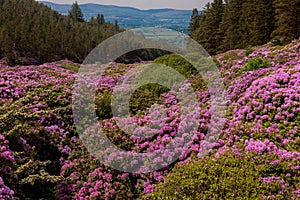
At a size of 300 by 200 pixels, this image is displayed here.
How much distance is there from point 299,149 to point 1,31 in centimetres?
6769

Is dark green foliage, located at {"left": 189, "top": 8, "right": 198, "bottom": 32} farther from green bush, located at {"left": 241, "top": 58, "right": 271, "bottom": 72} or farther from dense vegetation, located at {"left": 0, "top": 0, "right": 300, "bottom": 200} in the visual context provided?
green bush, located at {"left": 241, "top": 58, "right": 271, "bottom": 72}

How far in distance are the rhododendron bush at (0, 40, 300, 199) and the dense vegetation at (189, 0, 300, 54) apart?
829 inches

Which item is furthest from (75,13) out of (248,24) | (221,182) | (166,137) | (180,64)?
(221,182)

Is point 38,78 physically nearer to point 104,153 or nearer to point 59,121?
point 59,121

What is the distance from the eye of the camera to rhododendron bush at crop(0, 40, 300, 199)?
816 cm

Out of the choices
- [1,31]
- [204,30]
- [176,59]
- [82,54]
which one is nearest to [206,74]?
[176,59]

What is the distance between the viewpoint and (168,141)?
1148 cm

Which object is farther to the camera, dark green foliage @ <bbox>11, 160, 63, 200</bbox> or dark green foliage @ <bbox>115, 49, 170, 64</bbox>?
dark green foliage @ <bbox>115, 49, 170, 64</bbox>

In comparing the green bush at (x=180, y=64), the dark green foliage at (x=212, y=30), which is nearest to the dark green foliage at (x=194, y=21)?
the dark green foliage at (x=212, y=30)

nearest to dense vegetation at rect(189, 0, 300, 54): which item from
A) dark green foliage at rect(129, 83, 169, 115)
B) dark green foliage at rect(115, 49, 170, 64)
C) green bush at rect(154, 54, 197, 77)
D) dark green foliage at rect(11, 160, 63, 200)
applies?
green bush at rect(154, 54, 197, 77)

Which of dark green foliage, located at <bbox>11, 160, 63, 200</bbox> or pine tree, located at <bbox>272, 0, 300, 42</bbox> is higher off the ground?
pine tree, located at <bbox>272, 0, 300, 42</bbox>

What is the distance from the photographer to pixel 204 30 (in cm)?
5500

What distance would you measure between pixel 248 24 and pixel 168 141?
124ft

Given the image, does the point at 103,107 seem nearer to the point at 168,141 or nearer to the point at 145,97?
the point at 145,97
